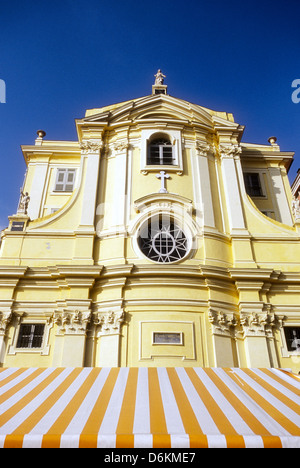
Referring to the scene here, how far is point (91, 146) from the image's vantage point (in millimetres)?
15828

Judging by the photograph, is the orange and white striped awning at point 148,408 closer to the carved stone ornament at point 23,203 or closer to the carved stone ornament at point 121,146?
the carved stone ornament at point 23,203

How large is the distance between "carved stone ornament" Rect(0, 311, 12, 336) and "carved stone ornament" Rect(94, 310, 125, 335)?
2.74 m

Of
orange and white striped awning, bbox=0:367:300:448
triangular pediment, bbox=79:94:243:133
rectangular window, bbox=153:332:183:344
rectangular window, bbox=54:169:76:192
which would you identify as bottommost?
orange and white striped awning, bbox=0:367:300:448

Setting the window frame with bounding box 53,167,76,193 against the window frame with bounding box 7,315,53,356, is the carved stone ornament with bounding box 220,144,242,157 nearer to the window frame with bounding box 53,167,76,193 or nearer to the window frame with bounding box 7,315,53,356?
the window frame with bounding box 53,167,76,193

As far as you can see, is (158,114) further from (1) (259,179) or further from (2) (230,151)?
(1) (259,179)

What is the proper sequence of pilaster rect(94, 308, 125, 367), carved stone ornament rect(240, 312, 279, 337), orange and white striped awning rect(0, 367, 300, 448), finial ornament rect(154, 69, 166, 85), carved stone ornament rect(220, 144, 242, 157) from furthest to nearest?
finial ornament rect(154, 69, 166, 85), carved stone ornament rect(220, 144, 242, 157), carved stone ornament rect(240, 312, 279, 337), pilaster rect(94, 308, 125, 367), orange and white striped awning rect(0, 367, 300, 448)

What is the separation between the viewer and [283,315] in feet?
40.6

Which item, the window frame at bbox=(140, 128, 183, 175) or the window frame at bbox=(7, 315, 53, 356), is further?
the window frame at bbox=(140, 128, 183, 175)

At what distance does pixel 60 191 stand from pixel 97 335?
7244 mm

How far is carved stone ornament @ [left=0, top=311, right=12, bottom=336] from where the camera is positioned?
38.3 ft

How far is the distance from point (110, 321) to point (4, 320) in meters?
3.37

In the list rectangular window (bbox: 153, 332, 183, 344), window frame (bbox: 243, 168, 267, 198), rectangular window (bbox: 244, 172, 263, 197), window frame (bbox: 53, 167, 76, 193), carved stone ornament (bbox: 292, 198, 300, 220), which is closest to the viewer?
rectangular window (bbox: 153, 332, 183, 344)

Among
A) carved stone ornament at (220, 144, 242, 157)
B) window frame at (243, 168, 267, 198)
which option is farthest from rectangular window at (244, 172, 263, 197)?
carved stone ornament at (220, 144, 242, 157)

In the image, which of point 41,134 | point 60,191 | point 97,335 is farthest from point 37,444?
point 41,134
